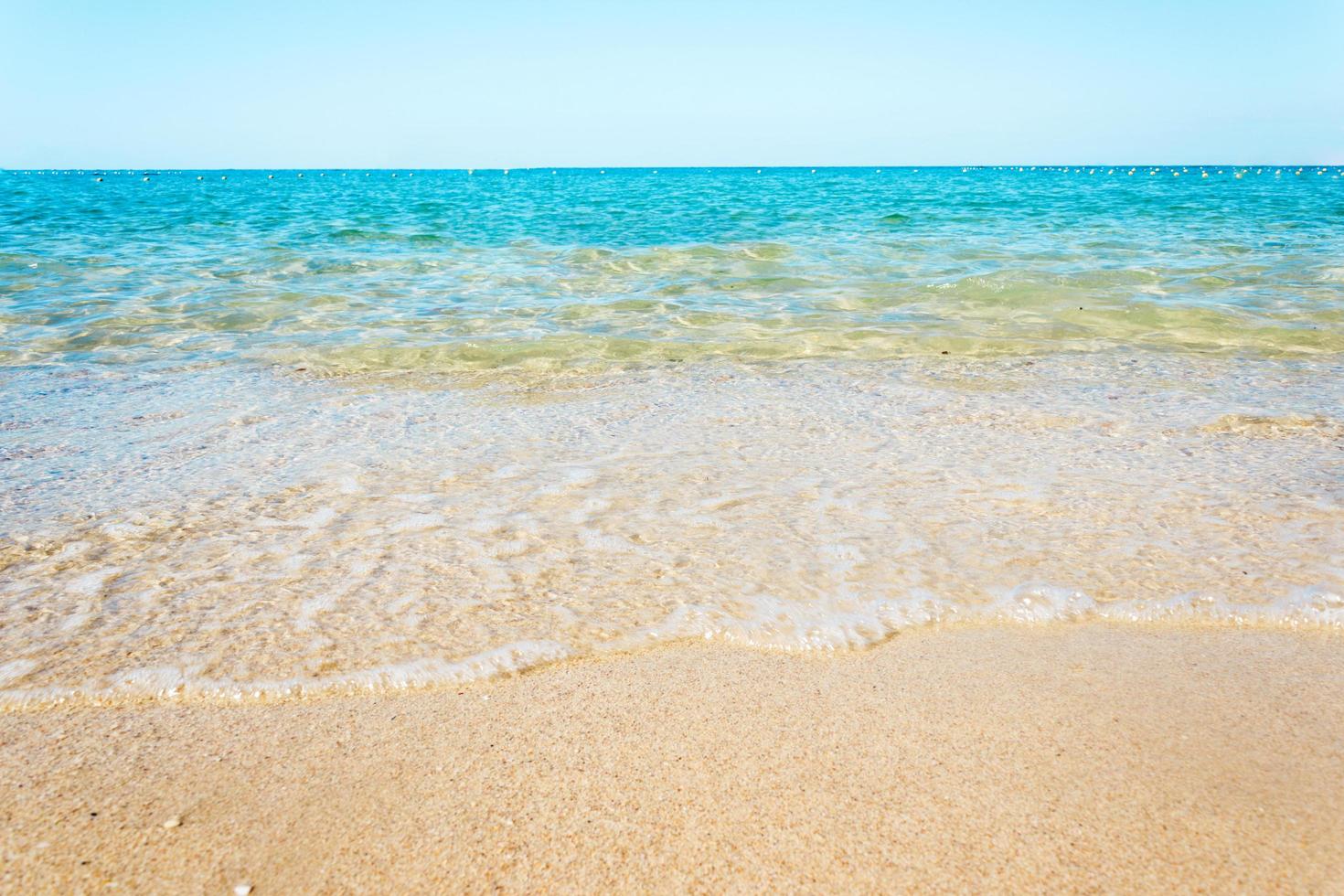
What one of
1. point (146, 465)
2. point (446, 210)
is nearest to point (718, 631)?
point (146, 465)

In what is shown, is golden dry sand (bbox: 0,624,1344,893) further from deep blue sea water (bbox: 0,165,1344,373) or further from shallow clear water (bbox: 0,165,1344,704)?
deep blue sea water (bbox: 0,165,1344,373)

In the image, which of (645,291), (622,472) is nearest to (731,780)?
(622,472)

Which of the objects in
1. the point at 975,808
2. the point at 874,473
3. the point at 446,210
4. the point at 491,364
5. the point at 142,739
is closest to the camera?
the point at 975,808

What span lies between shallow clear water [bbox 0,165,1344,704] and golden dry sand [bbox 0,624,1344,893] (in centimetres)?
20

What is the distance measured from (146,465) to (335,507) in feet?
3.56

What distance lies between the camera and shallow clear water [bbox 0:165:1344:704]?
8.33ft

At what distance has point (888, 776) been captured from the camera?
1.87 meters

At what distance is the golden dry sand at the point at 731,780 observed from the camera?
1.61 meters

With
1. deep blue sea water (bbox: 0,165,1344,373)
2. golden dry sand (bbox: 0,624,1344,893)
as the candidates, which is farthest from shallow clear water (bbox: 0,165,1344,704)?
golden dry sand (bbox: 0,624,1344,893)

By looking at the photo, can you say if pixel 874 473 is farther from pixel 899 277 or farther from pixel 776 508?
pixel 899 277

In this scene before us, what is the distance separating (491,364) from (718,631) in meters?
3.91

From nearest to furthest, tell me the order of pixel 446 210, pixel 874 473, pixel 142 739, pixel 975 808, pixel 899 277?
pixel 975 808 < pixel 142 739 < pixel 874 473 < pixel 899 277 < pixel 446 210

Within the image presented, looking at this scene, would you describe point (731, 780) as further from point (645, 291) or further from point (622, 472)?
point (645, 291)

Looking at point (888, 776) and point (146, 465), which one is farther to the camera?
point (146, 465)
